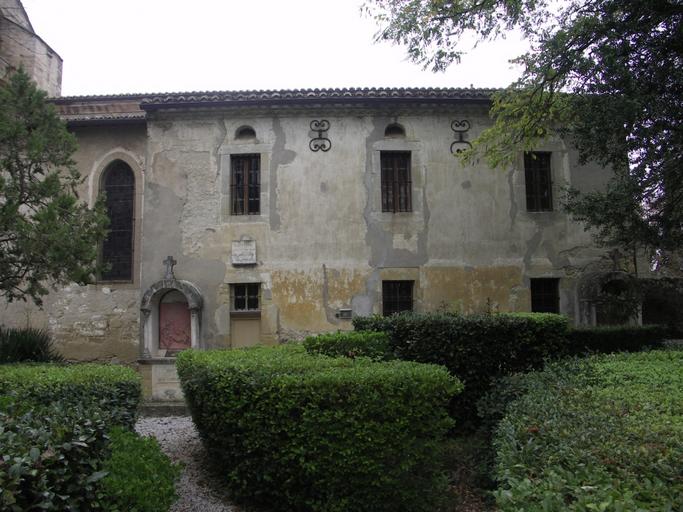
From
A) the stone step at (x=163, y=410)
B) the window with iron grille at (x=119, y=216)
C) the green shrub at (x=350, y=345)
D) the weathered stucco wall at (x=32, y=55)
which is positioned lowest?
the stone step at (x=163, y=410)

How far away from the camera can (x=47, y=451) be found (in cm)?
271

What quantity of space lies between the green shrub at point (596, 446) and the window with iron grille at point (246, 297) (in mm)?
9059

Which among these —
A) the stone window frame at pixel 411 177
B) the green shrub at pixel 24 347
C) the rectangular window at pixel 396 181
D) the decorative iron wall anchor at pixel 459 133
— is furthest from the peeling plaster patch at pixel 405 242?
the green shrub at pixel 24 347

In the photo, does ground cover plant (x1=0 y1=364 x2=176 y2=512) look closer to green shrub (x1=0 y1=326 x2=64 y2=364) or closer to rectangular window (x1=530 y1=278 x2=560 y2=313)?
green shrub (x1=0 y1=326 x2=64 y2=364)

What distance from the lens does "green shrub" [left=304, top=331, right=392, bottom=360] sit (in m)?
8.02

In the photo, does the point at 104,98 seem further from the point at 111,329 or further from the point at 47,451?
the point at 47,451

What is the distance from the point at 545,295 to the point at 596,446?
11219mm

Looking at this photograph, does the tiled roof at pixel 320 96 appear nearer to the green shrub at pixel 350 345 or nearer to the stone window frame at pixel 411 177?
the stone window frame at pixel 411 177

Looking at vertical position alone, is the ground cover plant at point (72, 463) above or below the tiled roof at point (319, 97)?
below

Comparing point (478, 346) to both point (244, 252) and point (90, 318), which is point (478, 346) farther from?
point (90, 318)

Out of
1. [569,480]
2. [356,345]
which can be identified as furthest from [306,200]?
[569,480]

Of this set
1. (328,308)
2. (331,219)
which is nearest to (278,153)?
(331,219)

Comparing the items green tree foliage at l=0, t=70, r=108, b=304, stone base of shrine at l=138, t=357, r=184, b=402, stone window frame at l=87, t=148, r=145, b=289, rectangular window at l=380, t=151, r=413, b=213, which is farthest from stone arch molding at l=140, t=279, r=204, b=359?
rectangular window at l=380, t=151, r=413, b=213

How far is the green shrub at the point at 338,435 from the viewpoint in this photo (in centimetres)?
476
